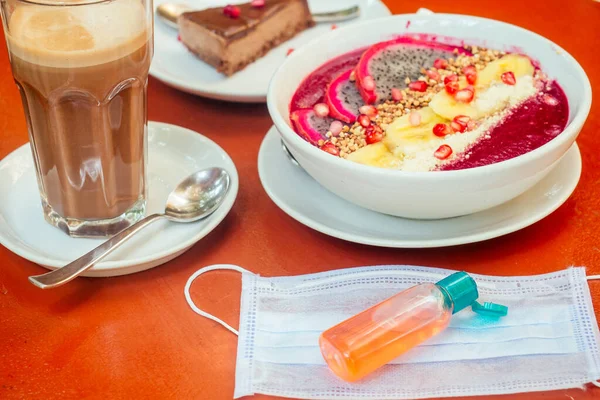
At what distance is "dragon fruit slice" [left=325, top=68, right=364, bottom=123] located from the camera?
1570 millimetres

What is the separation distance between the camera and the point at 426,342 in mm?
1182

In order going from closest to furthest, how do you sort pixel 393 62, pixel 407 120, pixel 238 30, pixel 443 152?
pixel 443 152
pixel 407 120
pixel 393 62
pixel 238 30

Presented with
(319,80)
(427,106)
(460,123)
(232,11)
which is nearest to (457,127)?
(460,123)

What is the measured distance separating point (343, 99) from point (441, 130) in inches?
10.0

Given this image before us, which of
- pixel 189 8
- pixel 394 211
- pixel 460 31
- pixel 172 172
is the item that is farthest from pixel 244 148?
pixel 189 8

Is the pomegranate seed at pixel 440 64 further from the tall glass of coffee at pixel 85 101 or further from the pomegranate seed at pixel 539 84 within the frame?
Answer: the tall glass of coffee at pixel 85 101

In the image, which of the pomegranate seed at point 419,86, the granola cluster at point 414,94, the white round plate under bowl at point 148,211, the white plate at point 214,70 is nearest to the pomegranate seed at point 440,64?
the granola cluster at point 414,94

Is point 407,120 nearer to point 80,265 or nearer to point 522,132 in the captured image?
point 522,132

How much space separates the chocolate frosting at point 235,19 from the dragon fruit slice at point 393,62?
0.51m

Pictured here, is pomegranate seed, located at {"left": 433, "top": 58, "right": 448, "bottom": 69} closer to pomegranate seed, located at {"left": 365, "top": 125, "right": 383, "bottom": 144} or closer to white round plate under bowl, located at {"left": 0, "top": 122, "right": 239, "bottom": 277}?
pomegranate seed, located at {"left": 365, "top": 125, "right": 383, "bottom": 144}

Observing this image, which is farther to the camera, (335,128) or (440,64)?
(440,64)

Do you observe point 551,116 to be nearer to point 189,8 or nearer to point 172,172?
point 172,172

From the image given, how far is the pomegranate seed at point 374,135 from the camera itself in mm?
1479

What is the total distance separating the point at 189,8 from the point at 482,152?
1258 millimetres
